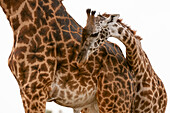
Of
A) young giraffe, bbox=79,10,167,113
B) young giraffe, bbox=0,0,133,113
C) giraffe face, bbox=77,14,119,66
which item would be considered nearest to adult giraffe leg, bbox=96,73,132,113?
young giraffe, bbox=0,0,133,113

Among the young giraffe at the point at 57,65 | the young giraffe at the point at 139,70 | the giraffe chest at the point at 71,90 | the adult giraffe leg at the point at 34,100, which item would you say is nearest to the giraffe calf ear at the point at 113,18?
the young giraffe at the point at 139,70

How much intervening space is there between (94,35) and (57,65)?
364 millimetres

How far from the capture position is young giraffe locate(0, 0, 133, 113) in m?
Result: 1.96

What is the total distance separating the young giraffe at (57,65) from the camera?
6.43 feet

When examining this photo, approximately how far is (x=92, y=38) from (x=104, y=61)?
0.31 metres

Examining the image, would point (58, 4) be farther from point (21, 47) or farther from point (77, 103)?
point (77, 103)

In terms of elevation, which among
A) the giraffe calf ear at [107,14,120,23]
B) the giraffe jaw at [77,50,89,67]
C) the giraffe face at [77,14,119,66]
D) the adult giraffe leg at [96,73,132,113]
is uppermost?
the giraffe calf ear at [107,14,120,23]

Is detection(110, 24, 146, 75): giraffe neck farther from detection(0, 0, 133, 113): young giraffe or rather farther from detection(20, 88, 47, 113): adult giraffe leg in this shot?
detection(20, 88, 47, 113): adult giraffe leg

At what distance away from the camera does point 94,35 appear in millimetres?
2041

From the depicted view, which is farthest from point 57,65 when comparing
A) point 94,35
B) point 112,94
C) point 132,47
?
point 132,47

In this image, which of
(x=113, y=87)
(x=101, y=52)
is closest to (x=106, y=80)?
(x=113, y=87)

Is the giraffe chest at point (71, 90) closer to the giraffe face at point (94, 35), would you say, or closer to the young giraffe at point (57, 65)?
the young giraffe at point (57, 65)

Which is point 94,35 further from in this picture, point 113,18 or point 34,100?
point 34,100

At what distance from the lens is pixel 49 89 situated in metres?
2.03
